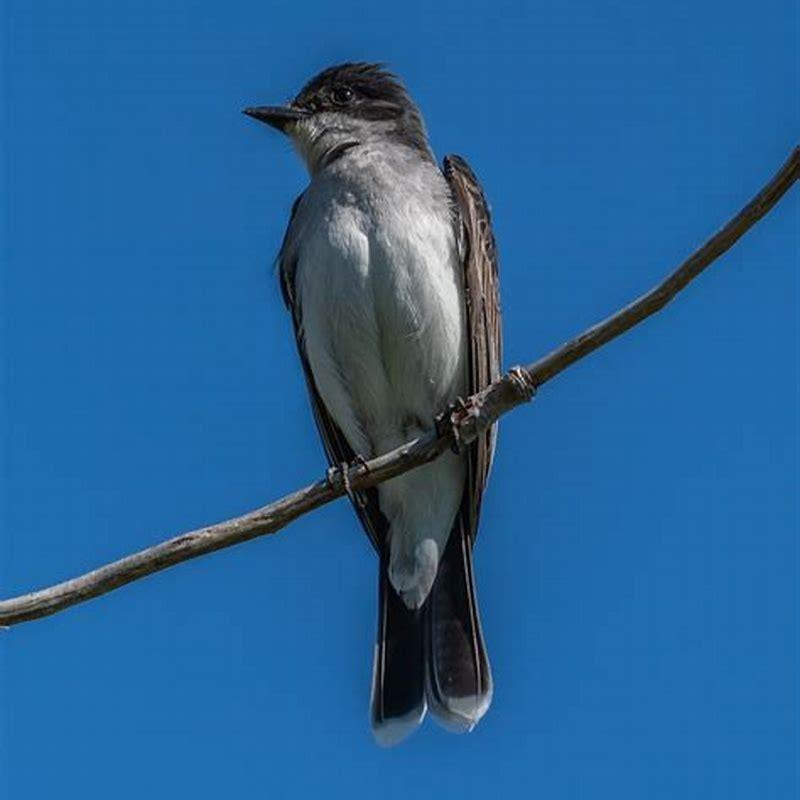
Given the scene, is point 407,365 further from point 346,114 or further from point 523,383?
point 523,383

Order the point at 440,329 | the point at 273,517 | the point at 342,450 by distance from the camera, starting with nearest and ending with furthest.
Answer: the point at 273,517 < the point at 440,329 < the point at 342,450

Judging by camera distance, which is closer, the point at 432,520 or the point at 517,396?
the point at 517,396

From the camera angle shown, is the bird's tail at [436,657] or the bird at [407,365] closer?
the bird at [407,365]

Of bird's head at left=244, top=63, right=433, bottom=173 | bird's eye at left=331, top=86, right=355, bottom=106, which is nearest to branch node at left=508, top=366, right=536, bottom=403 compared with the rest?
bird's head at left=244, top=63, right=433, bottom=173

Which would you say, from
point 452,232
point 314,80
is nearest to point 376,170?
point 452,232

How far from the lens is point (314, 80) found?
952cm

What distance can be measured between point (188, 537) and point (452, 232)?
2.98 m

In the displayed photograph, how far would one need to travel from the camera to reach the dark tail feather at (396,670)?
8.12 meters

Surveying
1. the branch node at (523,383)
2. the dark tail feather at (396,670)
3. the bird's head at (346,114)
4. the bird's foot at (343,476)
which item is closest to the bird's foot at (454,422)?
the bird's foot at (343,476)

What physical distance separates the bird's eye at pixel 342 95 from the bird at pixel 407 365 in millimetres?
685

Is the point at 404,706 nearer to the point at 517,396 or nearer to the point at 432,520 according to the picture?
the point at 432,520

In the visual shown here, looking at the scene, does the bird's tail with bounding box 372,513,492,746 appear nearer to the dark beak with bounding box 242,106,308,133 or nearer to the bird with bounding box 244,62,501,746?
the bird with bounding box 244,62,501,746

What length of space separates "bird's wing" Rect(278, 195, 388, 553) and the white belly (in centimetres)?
10

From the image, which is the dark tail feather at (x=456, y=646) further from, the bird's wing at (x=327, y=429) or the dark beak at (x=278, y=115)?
the dark beak at (x=278, y=115)
